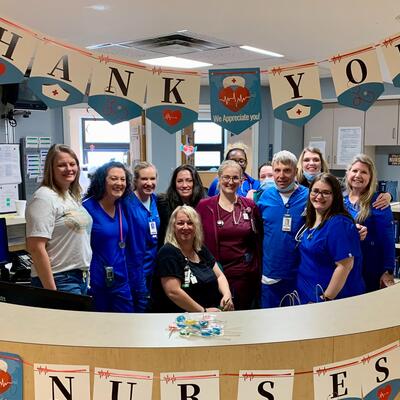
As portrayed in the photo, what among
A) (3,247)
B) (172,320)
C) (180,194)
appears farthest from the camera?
(3,247)

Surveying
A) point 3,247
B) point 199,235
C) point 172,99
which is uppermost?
point 172,99

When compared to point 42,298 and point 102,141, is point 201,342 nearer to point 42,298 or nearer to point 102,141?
point 42,298

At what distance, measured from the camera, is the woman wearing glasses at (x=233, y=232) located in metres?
2.75

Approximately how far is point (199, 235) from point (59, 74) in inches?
40.9

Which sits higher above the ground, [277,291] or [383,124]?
[383,124]

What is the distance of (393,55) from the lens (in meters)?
2.10

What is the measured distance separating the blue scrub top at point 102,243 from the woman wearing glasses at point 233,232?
0.53 metres

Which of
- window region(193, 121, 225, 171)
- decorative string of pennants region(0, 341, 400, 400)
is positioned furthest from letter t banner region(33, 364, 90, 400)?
window region(193, 121, 225, 171)

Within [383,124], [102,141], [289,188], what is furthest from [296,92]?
[102,141]

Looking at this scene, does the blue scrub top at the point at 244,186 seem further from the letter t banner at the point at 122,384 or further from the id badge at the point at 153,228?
the letter t banner at the point at 122,384

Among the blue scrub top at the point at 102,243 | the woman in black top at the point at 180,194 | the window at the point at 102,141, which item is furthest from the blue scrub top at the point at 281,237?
the window at the point at 102,141

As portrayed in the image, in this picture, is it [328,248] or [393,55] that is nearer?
[393,55]

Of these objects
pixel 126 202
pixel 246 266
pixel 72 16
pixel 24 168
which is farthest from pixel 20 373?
pixel 24 168

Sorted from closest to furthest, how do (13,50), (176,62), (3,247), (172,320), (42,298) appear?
(172,320) < (42,298) < (13,50) < (3,247) < (176,62)
